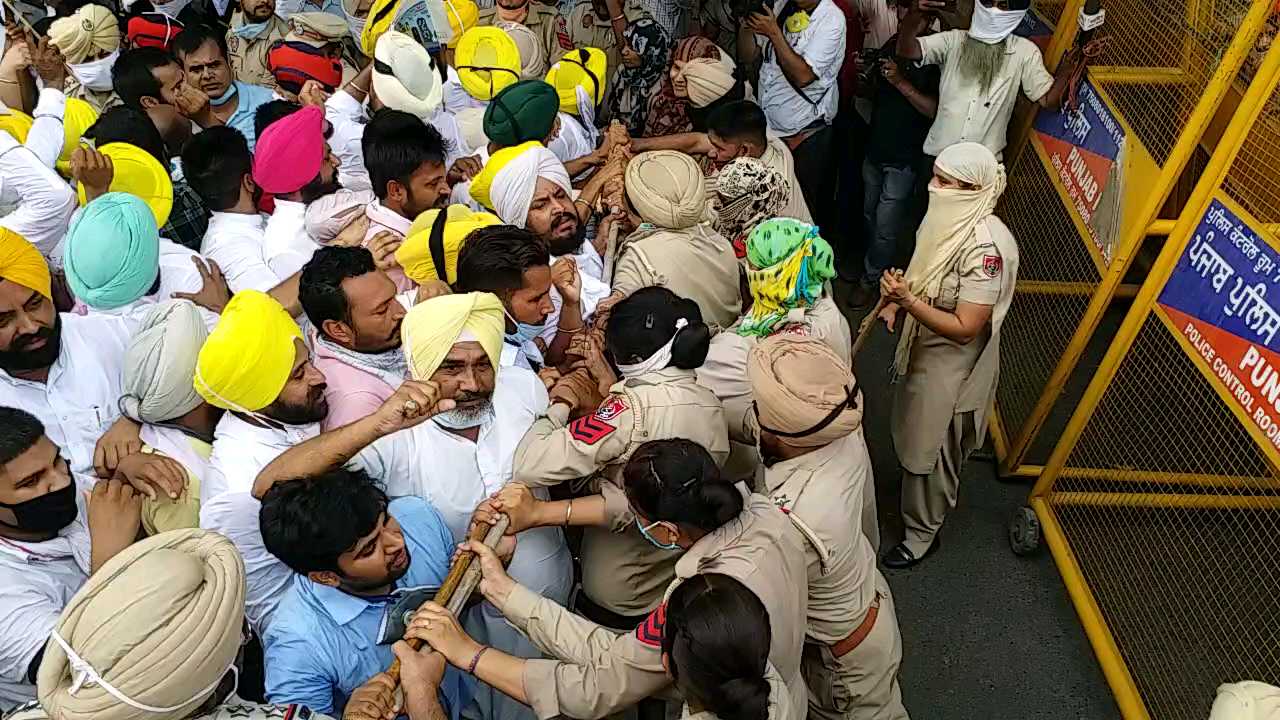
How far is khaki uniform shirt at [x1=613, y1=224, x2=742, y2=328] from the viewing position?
349cm

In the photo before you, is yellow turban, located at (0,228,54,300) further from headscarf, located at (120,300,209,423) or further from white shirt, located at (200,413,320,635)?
white shirt, located at (200,413,320,635)

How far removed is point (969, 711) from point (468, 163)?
131 inches

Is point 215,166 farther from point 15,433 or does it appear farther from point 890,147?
point 890,147

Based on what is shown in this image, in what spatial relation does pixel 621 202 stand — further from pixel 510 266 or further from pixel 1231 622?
pixel 1231 622

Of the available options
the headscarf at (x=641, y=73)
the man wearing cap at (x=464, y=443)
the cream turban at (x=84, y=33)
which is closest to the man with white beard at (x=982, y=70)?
the headscarf at (x=641, y=73)

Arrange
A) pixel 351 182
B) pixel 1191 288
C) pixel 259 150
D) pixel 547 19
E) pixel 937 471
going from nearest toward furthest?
pixel 1191 288
pixel 259 150
pixel 937 471
pixel 351 182
pixel 547 19

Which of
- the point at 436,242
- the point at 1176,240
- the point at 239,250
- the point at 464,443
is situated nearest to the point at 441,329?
the point at 464,443

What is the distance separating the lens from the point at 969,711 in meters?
3.52

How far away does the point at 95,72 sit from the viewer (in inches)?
197

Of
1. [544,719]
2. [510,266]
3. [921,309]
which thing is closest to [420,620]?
[544,719]

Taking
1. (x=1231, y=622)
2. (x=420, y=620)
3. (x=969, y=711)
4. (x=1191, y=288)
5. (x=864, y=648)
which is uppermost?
(x=1191, y=288)

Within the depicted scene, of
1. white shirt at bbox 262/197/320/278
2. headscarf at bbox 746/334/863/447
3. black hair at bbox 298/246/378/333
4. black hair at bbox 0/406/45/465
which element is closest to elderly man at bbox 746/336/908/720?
headscarf at bbox 746/334/863/447

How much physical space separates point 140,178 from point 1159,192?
4.18 metres

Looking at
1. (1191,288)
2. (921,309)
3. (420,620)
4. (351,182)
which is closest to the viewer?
(420,620)
